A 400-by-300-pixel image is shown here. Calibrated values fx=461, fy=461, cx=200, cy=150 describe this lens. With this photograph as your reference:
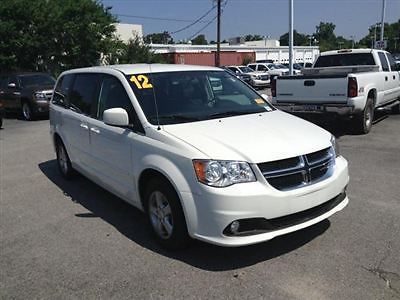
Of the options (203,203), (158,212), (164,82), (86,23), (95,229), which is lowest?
(95,229)

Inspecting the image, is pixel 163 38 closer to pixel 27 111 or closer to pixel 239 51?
pixel 239 51

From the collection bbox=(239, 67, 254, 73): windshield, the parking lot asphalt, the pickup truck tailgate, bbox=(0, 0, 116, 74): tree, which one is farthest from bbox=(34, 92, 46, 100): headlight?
bbox=(239, 67, 254, 73): windshield

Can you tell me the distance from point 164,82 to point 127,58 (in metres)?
29.8

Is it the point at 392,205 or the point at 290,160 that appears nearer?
the point at 290,160

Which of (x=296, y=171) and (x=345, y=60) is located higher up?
(x=345, y=60)

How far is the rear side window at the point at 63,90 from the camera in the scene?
6.95 m

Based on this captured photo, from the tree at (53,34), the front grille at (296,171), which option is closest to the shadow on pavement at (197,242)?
the front grille at (296,171)

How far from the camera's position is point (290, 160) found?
397 cm

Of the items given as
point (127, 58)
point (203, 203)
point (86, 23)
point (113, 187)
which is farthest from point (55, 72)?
point (203, 203)

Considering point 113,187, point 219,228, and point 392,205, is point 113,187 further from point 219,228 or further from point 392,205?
point 392,205

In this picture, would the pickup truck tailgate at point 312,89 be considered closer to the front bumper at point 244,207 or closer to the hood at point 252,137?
the hood at point 252,137

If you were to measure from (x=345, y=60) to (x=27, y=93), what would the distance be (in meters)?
10.9

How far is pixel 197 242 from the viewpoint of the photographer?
4.50m

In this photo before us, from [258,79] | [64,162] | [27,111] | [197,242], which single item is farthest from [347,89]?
[258,79]
